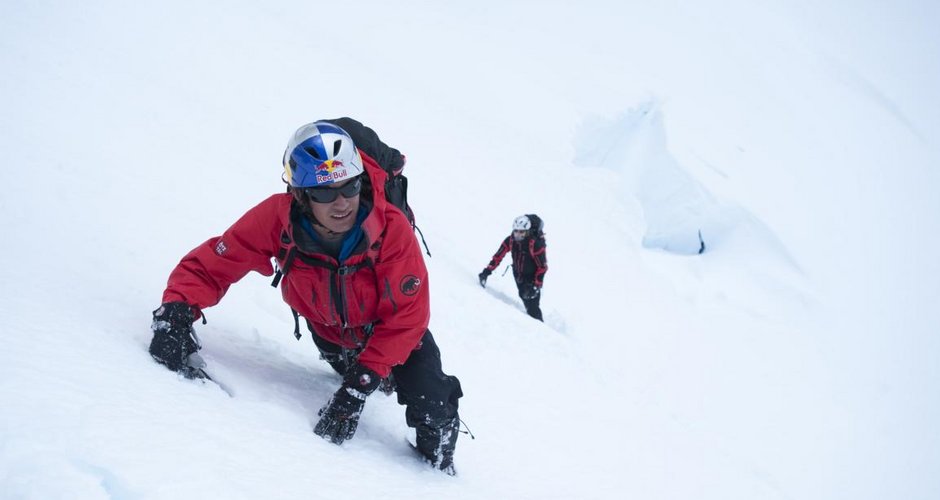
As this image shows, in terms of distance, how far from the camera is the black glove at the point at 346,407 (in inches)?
100

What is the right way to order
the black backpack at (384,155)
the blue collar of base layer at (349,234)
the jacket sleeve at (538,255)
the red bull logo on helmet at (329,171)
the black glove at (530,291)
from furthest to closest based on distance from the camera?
the black glove at (530,291)
the jacket sleeve at (538,255)
the black backpack at (384,155)
the blue collar of base layer at (349,234)
the red bull logo on helmet at (329,171)

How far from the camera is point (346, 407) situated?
2.55 metres

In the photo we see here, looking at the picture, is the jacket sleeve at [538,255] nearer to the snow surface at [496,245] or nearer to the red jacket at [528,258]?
the red jacket at [528,258]

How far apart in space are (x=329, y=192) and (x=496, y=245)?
849 cm

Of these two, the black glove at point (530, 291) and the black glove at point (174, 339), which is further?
the black glove at point (530, 291)

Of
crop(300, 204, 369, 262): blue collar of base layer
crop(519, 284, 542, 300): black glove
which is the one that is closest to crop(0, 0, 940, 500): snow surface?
crop(519, 284, 542, 300): black glove

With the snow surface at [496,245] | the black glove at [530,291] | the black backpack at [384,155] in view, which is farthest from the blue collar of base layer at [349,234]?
the black glove at [530,291]

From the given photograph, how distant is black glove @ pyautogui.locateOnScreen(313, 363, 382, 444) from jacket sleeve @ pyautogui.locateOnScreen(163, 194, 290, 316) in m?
0.70

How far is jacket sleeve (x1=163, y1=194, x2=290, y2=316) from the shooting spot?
250 cm

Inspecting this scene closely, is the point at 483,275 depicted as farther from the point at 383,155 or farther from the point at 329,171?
the point at 329,171

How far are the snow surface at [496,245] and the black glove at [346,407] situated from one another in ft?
0.32

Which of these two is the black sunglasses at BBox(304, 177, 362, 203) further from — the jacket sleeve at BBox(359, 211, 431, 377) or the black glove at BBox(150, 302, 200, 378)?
the black glove at BBox(150, 302, 200, 378)

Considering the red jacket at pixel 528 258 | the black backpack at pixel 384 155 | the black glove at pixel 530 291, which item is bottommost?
the black glove at pixel 530 291

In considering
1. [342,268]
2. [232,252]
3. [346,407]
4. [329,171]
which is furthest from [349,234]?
[346,407]
